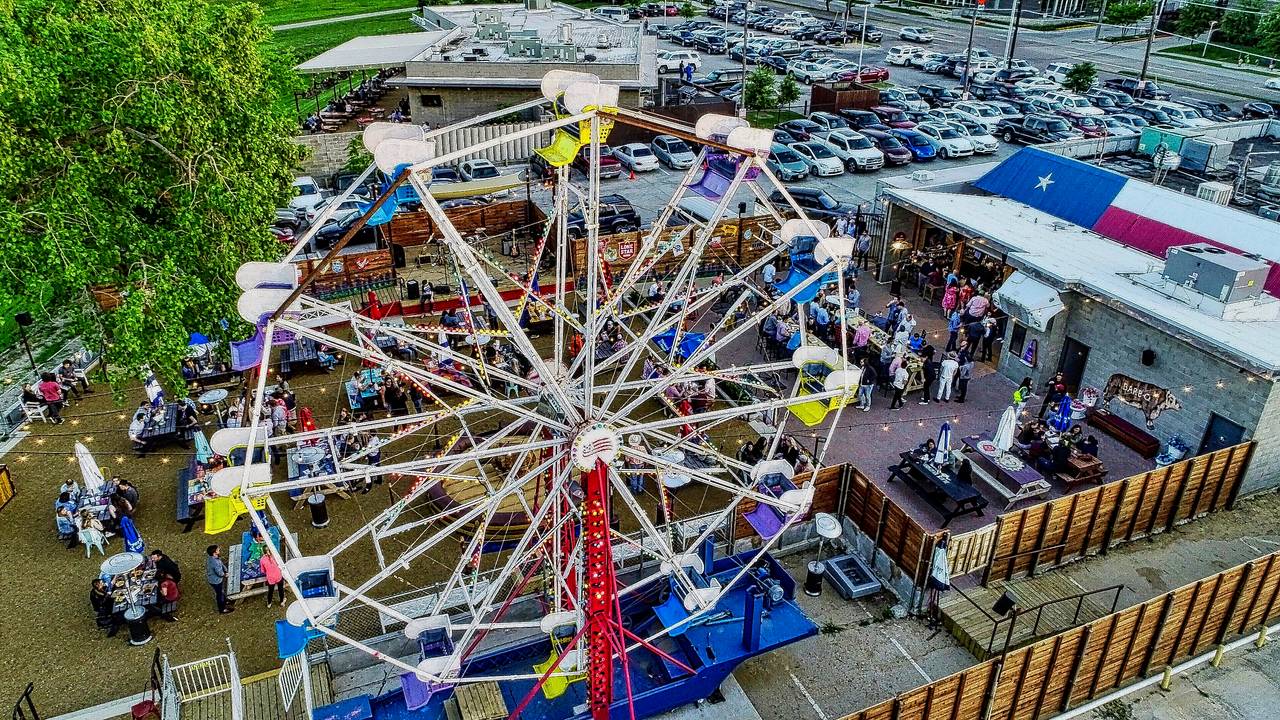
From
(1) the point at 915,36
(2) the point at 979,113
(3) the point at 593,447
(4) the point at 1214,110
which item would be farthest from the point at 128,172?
(1) the point at 915,36

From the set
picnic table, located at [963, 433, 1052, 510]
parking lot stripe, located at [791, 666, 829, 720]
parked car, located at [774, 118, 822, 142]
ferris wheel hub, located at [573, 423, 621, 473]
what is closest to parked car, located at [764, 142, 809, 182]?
parked car, located at [774, 118, 822, 142]

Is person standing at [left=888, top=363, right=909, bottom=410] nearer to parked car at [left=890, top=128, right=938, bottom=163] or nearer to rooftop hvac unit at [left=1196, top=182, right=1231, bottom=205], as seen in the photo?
rooftop hvac unit at [left=1196, top=182, right=1231, bottom=205]

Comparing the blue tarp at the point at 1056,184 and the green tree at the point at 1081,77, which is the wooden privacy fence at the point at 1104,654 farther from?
the green tree at the point at 1081,77

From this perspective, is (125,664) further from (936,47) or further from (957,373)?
(936,47)

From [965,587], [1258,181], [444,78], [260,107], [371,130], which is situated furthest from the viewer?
[444,78]

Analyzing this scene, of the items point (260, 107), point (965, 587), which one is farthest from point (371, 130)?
point (965, 587)

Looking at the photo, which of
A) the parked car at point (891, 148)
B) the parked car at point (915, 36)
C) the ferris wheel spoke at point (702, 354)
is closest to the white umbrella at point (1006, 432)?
the ferris wheel spoke at point (702, 354)
